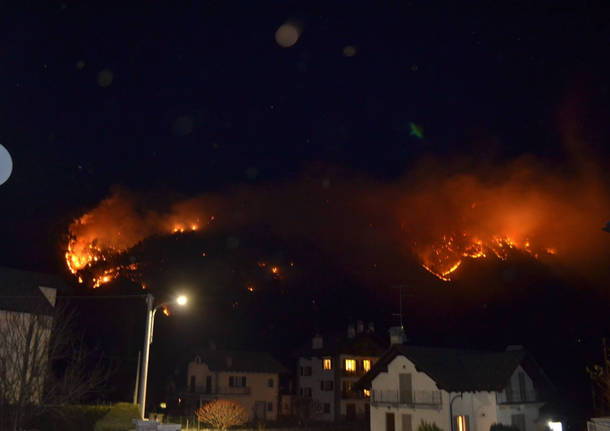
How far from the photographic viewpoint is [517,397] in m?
39.3

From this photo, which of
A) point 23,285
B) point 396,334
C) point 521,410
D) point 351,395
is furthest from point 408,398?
point 23,285

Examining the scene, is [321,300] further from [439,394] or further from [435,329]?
[439,394]

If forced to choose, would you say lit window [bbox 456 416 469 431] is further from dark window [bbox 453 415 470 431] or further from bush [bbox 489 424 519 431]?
bush [bbox 489 424 519 431]

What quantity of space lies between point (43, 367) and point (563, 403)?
40.1 meters

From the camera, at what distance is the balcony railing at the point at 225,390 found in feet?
200

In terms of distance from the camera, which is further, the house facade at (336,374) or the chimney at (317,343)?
the chimney at (317,343)

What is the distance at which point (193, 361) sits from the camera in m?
64.6

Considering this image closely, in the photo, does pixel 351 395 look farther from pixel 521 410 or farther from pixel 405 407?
pixel 521 410

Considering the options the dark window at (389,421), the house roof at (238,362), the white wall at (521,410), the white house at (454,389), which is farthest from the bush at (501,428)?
the house roof at (238,362)

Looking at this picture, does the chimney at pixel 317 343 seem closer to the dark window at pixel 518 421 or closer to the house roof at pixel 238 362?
the house roof at pixel 238 362

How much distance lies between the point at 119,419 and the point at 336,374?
44.5 metres

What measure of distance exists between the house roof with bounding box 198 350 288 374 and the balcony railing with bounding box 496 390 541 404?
32735mm

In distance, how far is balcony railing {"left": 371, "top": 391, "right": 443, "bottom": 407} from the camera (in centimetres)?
3816

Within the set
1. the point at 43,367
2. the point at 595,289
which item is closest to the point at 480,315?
the point at 595,289
